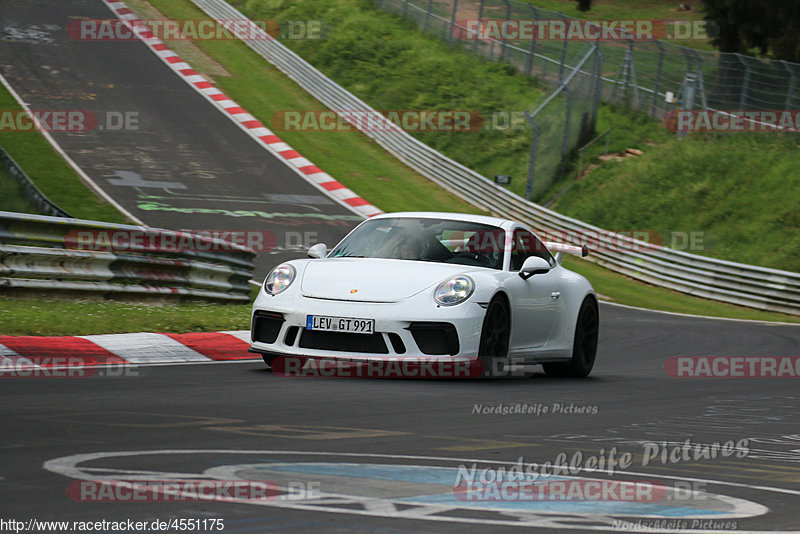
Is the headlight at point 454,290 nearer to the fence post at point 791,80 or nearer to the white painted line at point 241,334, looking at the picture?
the white painted line at point 241,334

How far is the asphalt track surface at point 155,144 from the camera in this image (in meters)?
23.2

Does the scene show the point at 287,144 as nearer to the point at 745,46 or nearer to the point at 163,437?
the point at 745,46

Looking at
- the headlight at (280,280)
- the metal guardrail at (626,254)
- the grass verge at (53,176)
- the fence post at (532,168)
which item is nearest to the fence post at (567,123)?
the fence post at (532,168)

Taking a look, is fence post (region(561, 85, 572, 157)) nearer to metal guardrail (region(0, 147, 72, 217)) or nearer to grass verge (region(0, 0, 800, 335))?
grass verge (region(0, 0, 800, 335))

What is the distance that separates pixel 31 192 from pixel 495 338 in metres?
9.98

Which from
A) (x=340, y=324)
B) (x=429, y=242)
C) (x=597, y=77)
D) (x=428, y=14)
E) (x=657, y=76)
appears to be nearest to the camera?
(x=340, y=324)

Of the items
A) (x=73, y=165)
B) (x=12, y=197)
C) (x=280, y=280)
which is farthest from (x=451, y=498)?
(x=73, y=165)

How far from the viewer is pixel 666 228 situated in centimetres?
2750

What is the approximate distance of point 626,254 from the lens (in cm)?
2566

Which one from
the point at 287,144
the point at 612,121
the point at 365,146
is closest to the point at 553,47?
the point at 612,121

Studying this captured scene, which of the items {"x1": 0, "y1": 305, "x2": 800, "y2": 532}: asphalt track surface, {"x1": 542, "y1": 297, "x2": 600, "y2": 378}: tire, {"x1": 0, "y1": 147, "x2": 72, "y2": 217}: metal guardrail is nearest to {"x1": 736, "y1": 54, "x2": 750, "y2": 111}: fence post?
{"x1": 0, "y1": 147, "x2": 72, "y2": 217}: metal guardrail

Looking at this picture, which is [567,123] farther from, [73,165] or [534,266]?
[534,266]

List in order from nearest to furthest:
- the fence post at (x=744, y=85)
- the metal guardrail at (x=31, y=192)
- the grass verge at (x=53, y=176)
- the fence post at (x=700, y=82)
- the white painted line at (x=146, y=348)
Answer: the white painted line at (x=146, y=348) → the metal guardrail at (x=31, y=192) → the grass verge at (x=53, y=176) → the fence post at (x=744, y=85) → the fence post at (x=700, y=82)

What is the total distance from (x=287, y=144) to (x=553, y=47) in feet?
27.1
